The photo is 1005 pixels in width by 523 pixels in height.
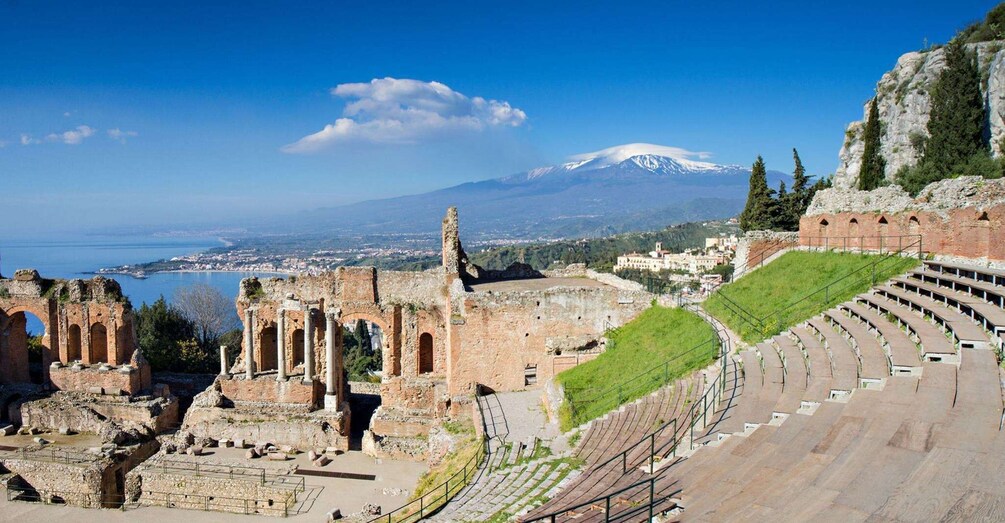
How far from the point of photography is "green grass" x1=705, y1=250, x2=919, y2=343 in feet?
57.1

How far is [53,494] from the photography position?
71.1 feet

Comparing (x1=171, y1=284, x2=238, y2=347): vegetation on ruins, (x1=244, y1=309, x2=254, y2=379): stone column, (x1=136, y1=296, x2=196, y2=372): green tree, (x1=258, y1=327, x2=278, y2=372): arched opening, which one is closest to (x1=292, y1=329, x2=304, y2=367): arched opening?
(x1=258, y1=327, x2=278, y2=372): arched opening

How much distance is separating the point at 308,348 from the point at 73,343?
13.2 meters

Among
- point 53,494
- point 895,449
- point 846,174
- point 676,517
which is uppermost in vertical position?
point 846,174

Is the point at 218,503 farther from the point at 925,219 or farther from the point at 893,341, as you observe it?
the point at 925,219

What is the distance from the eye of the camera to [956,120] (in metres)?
37.6

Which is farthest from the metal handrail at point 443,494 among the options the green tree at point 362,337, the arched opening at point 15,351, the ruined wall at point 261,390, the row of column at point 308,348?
the green tree at point 362,337

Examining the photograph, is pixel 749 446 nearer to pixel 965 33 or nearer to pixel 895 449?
pixel 895 449

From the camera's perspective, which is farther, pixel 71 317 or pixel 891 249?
pixel 71 317

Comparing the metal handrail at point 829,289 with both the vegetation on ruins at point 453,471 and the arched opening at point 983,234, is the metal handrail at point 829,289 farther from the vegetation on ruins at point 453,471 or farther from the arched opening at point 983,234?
the vegetation on ruins at point 453,471

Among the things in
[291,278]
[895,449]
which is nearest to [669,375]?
[895,449]

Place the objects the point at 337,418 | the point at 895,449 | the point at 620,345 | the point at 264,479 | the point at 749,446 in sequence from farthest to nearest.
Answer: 1. the point at 337,418
2. the point at 620,345
3. the point at 264,479
4. the point at 749,446
5. the point at 895,449

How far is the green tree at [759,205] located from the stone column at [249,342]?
2867 centimetres

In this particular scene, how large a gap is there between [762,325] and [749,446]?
308 inches
